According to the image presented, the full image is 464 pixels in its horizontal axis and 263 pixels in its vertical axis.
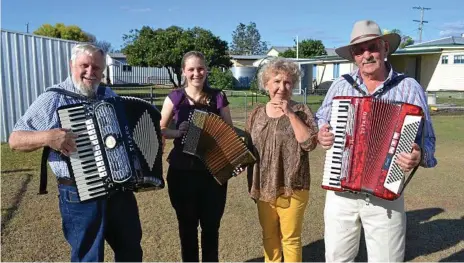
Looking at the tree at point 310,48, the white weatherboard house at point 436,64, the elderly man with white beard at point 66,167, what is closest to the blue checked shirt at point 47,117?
the elderly man with white beard at point 66,167

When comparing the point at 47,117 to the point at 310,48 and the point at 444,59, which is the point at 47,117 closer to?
the point at 444,59

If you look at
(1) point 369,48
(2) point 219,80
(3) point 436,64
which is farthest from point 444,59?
(1) point 369,48

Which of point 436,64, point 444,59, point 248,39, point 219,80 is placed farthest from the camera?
point 248,39

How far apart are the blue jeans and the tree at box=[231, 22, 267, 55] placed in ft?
333

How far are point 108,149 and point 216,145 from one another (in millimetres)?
971

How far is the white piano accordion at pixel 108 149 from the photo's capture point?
287 cm

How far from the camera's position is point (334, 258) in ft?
→ 10.8

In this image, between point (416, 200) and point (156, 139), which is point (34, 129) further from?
point (416, 200)

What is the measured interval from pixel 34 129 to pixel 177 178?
4.04ft

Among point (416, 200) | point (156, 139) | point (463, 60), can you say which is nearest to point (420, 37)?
point (463, 60)

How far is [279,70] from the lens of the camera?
356 centimetres

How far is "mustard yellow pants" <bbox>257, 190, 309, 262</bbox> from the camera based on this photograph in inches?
142

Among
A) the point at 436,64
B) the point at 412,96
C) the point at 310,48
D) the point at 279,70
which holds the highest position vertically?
the point at 310,48

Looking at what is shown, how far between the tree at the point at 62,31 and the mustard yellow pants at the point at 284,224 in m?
52.5
